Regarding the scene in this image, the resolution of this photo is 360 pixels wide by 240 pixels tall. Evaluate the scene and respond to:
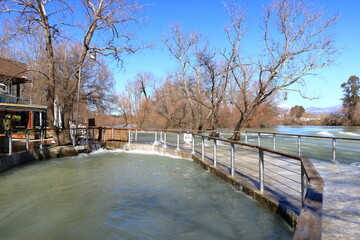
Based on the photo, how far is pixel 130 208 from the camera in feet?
15.9

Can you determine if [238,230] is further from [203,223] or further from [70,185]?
[70,185]

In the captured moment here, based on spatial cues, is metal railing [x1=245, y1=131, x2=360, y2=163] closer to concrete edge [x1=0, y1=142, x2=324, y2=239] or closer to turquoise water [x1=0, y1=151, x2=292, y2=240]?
concrete edge [x1=0, y1=142, x2=324, y2=239]

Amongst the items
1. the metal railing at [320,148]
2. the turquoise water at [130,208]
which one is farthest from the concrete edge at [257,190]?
the metal railing at [320,148]

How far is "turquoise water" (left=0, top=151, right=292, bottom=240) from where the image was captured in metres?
3.73

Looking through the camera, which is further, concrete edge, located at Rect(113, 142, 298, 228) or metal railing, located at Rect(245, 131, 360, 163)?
metal railing, located at Rect(245, 131, 360, 163)

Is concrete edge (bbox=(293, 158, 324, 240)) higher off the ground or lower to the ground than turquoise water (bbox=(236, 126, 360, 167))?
higher

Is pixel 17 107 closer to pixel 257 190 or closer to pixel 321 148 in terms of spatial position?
pixel 257 190

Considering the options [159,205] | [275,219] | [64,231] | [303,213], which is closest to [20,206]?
[64,231]

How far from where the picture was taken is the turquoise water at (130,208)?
373cm

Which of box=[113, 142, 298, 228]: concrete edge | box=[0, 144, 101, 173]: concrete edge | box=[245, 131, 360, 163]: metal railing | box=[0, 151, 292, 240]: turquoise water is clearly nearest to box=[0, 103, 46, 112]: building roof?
box=[0, 144, 101, 173]: concrete edge

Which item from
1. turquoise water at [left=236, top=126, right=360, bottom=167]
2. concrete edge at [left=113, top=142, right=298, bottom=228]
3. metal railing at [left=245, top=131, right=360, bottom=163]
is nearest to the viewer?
concrete edge at [left=113, top=142, right=298, bottom=228]

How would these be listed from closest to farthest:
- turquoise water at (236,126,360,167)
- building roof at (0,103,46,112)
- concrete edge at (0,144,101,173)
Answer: concrete edge at (0,144,101,173), building roof at (0,103,46,112), turquoise water at (236,126,360,167)

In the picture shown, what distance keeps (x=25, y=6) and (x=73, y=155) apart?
319 inches

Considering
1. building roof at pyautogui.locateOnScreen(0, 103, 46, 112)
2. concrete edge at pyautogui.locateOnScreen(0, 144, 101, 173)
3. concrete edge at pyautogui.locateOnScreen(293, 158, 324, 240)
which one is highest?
building roof at pyautogui.locateOnScreen(0, 103, 46, 112)
